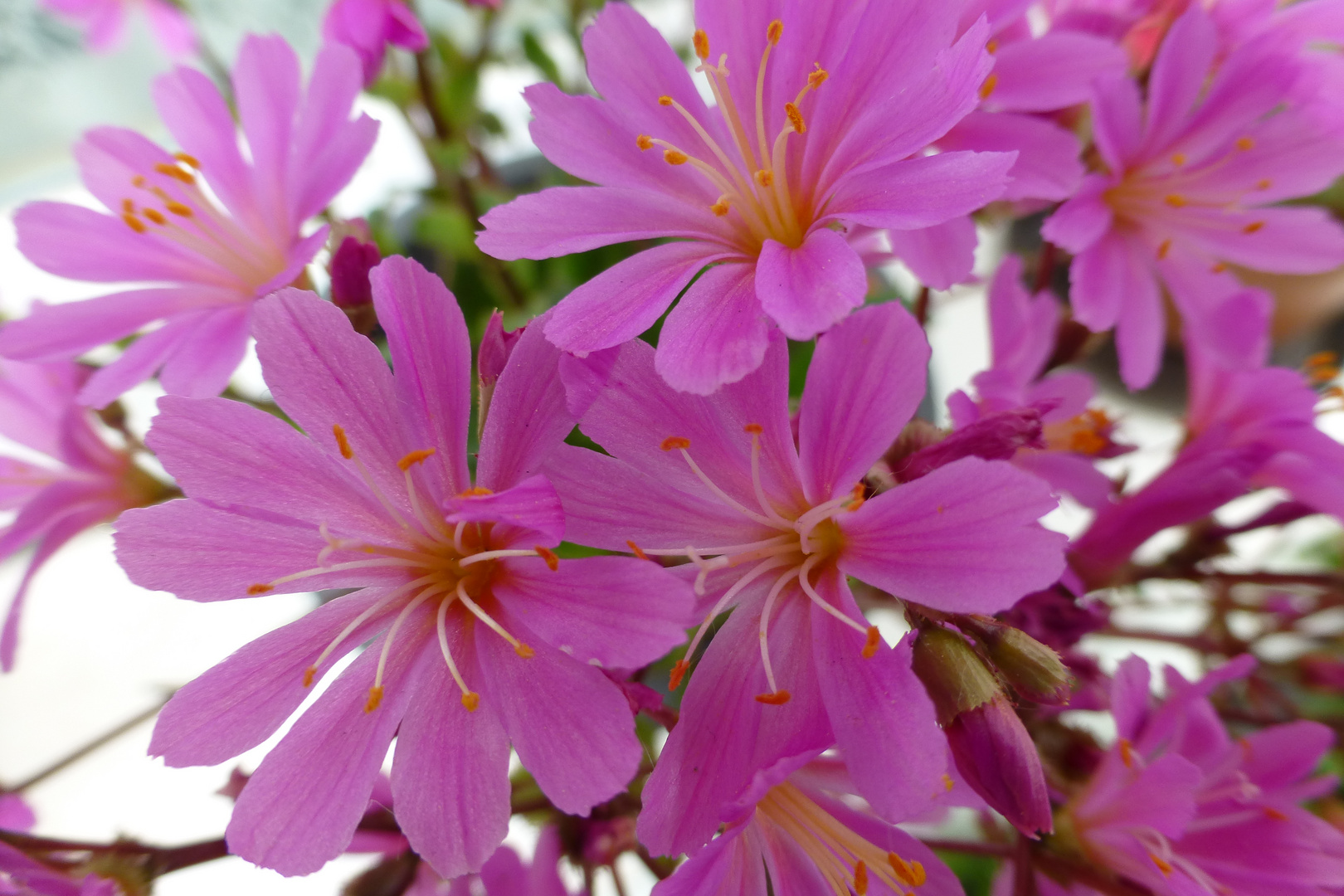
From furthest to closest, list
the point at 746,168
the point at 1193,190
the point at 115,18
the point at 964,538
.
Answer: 1. the point at 115,18
2. the point at 1193,190
3. the point at 746,168
4. the point at 964,538

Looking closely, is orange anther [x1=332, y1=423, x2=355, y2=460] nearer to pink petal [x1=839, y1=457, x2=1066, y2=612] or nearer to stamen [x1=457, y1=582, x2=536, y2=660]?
stamen [x1=457, y1=582, x2=536, y2=660]

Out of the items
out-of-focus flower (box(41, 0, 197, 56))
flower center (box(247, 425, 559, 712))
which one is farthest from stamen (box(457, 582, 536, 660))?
out-of-focus flower (box(41, 0, 197, 56))

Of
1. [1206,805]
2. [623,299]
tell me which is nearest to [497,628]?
[623,299]

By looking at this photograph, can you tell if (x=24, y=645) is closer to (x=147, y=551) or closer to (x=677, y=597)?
(x=147, y=551)

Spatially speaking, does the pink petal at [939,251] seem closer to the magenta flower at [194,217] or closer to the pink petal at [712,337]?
the pink petal at [712,337]

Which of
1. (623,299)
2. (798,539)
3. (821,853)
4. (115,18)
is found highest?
(115,18)

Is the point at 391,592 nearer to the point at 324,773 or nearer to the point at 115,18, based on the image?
the point at 324,773

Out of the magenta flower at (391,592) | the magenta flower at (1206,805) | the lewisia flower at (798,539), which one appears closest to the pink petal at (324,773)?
the magenta flower at (391,592)
